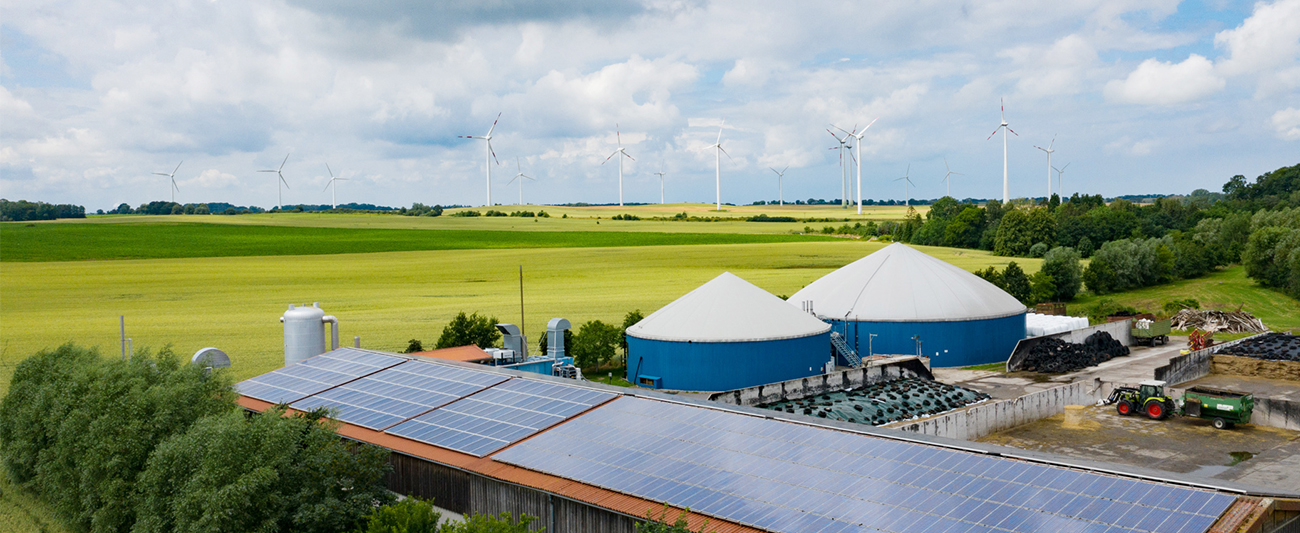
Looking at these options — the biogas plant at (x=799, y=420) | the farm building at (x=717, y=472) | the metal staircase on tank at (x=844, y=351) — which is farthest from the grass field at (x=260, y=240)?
the farm building at (x=717, y=472)

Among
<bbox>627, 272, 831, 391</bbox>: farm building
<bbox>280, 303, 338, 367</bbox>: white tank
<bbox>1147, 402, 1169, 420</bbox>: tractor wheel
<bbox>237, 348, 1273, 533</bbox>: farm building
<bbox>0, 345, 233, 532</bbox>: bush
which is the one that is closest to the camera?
<bbox>237, 348, 1273, 533</bbox>: farm building

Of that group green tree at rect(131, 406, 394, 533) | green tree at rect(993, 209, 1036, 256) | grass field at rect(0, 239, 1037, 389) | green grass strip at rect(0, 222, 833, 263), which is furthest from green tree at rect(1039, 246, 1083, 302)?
green tree at rect(131, 406, 394, 533)

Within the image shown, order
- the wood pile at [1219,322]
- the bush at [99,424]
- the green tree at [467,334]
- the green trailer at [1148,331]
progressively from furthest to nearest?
1. the wood pile at [1219,322]
2. the green trailer at [1148,331]
3. the green tree at [467,334]
4. the bush at [99,424]

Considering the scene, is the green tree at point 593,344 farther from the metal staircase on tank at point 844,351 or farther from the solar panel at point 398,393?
the solar panel at point 398,393

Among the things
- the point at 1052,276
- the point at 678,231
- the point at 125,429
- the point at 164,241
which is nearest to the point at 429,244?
the point at 164,241

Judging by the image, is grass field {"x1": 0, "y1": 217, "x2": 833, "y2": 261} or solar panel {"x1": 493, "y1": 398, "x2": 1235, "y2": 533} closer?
solar panel {"x1": 493, "y1": 398, "x2": 1235, "y2": 533}

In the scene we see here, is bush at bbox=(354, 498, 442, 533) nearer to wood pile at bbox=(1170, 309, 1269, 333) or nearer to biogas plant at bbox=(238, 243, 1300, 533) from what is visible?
biogas plant at bbox=(238, 243, 1300, 533)

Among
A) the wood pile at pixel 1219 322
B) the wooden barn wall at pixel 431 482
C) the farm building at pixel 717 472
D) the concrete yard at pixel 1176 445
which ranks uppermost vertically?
the farm building at pixel 717 472
